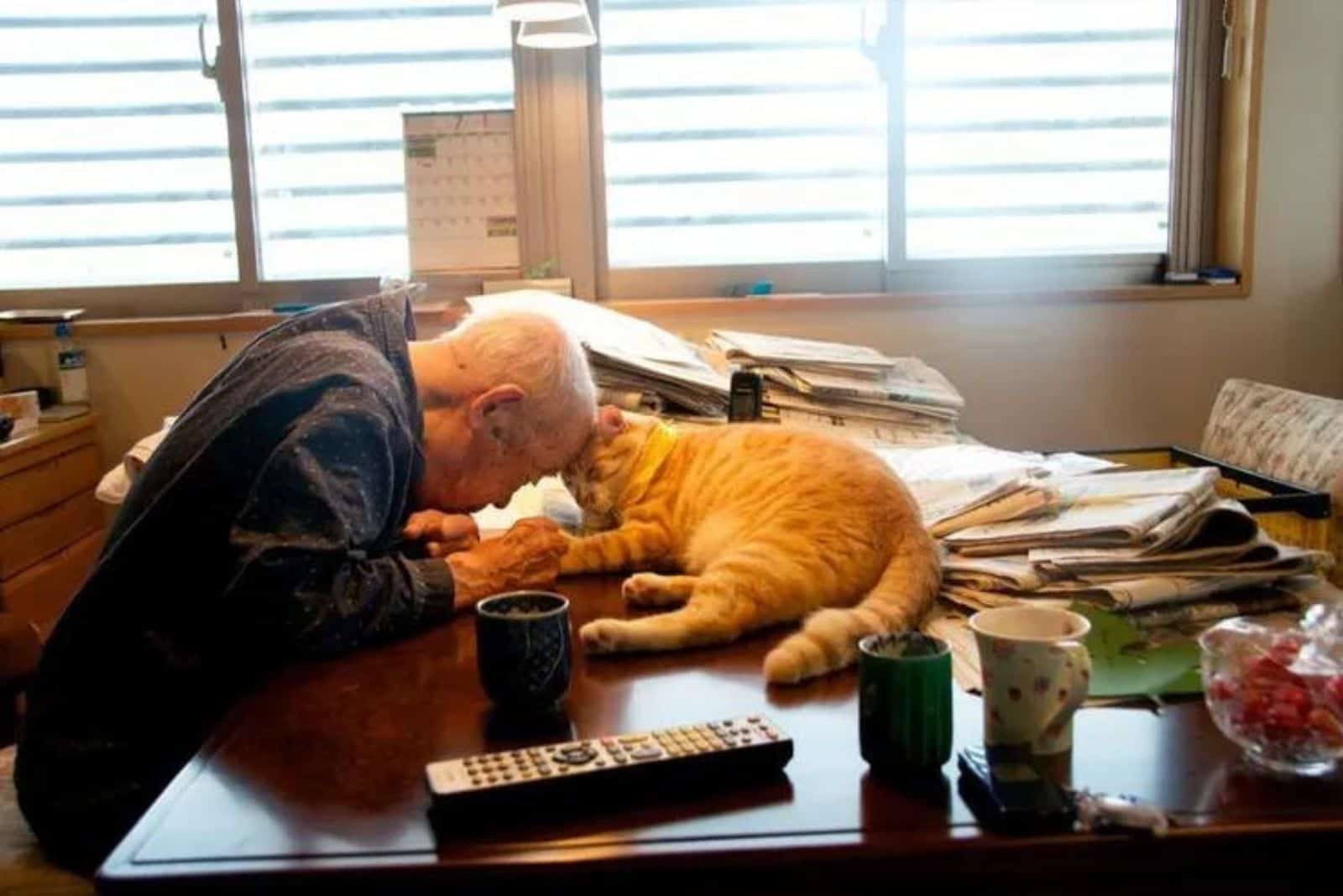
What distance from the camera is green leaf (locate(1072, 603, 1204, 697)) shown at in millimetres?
1054

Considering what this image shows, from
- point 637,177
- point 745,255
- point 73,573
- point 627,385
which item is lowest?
point 73,573

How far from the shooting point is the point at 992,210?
134 inches

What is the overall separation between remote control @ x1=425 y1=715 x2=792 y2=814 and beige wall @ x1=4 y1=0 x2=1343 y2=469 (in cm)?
239

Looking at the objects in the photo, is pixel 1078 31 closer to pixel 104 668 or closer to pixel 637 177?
pixel 637 177

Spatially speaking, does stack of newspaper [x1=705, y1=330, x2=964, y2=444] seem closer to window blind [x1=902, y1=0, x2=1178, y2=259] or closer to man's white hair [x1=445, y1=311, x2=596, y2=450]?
man's white hair [x1=445, y1=311, x2=596, y2=450]

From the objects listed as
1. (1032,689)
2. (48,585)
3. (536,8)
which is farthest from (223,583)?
(48,585)

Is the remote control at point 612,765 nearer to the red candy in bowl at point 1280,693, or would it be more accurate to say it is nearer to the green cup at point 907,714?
the green cup at point 907,714

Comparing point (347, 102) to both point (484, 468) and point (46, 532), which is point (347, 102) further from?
point (484, 468)

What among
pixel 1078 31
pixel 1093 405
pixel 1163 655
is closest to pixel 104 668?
pixel 1163 655

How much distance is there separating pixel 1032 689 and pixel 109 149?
321 centimetres

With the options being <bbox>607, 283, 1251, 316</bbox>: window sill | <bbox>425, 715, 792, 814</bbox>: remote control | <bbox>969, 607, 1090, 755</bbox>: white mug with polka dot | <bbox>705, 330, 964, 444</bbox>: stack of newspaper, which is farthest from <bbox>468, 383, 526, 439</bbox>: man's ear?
<bbox>607, 283, 1251, 316</bbox>: window sill

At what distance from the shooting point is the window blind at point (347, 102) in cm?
330

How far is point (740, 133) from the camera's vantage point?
3363 millimetres

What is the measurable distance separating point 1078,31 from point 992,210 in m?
0.54
